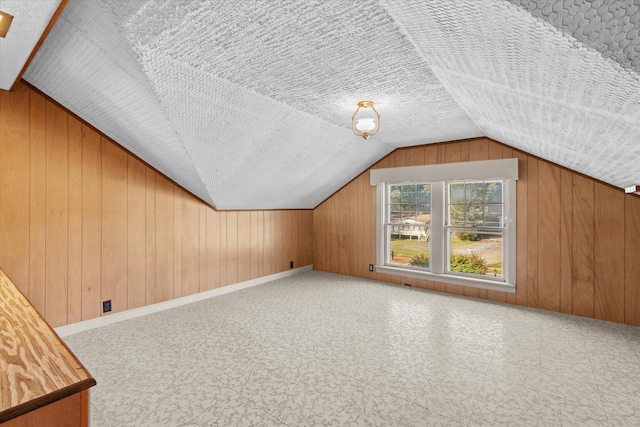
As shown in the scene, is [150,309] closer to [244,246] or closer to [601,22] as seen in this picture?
[244,246]

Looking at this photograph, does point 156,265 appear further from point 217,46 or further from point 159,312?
point 217,46

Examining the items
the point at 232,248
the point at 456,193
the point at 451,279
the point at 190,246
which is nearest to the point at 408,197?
the point at 456,193

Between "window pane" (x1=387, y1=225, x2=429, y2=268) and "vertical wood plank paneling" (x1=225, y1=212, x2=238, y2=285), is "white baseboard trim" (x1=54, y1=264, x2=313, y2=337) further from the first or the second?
"window pane" (x1=387, y1=225, x2=429, y2=268)

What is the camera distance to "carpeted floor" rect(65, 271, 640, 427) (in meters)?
1.71

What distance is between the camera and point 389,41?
159 cm

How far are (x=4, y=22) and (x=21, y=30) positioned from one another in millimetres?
78

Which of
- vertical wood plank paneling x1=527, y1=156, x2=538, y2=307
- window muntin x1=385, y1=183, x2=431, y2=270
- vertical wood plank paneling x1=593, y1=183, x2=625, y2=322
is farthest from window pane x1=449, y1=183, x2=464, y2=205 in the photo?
vertical wood plank paneling x1=593, y1=183, x2=625, y2=322

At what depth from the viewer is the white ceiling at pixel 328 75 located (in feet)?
3.28

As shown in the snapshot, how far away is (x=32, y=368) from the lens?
990mm

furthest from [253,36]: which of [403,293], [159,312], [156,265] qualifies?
[403,293]

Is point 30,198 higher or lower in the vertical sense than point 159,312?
higher

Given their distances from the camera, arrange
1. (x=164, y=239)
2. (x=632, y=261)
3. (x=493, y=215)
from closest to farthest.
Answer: (x=632, y=261), (x=164, y=239), (x=493, y=215)

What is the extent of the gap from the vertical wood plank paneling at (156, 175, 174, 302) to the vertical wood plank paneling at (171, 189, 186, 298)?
0.12ft

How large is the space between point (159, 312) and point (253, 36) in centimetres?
295
